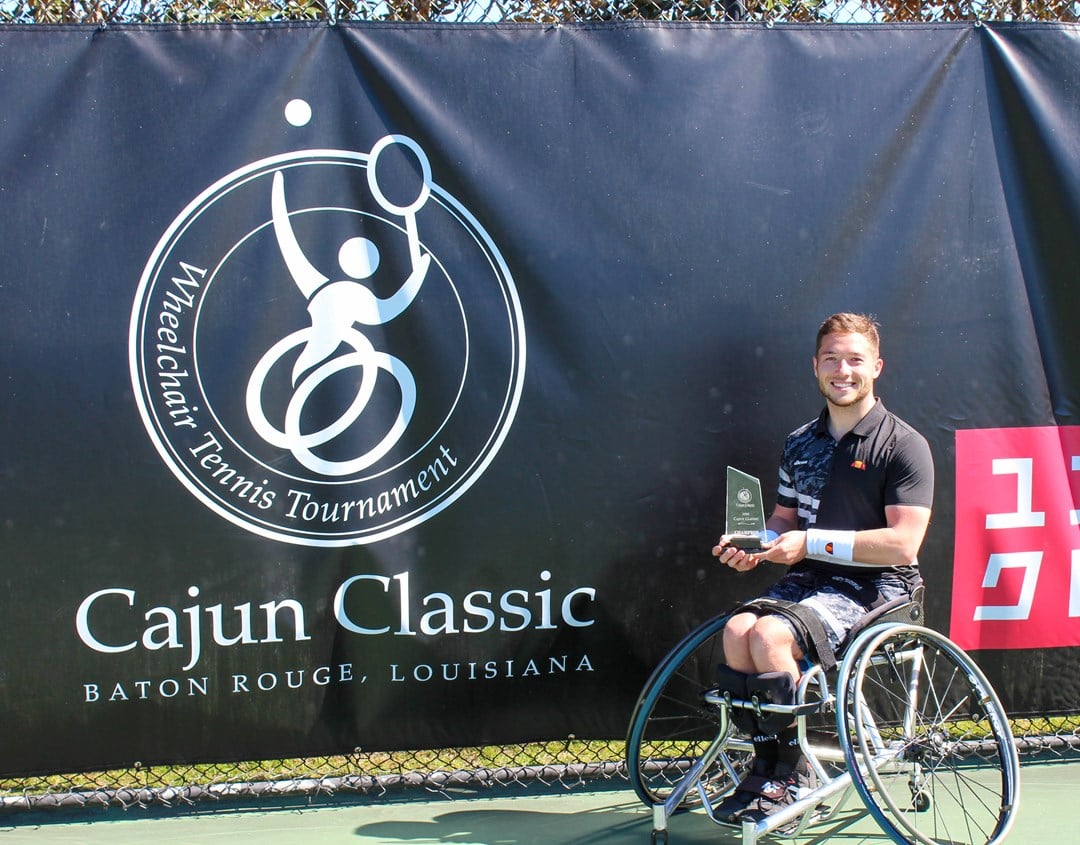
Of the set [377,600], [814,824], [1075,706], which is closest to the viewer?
[814,824]

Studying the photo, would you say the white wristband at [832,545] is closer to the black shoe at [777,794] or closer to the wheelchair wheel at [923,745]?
the wheelchair wheel at [923,745]

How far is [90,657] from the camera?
3307mm

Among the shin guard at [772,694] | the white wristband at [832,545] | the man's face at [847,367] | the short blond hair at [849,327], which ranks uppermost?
the short blond hair at [849,327]

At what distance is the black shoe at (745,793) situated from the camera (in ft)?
9.45

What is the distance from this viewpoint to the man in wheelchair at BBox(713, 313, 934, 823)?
2877 mm

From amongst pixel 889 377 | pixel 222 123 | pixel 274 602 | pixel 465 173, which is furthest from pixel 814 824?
pixel 222 123

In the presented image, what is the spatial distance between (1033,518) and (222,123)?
2.67 meters

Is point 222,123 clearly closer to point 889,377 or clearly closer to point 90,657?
point 90,657

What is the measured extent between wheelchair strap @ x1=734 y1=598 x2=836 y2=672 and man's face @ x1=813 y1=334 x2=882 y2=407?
A: 1.92ft

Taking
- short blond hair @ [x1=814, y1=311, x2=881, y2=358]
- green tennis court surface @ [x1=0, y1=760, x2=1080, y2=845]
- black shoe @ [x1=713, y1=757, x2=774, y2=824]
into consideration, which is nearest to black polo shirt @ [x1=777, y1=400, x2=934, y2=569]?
short blond hair @ [x1=814, y1=311, x2=881, y2=358]

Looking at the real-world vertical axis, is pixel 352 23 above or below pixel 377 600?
above

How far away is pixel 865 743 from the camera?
2.65m

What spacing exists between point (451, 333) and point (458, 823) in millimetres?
1389

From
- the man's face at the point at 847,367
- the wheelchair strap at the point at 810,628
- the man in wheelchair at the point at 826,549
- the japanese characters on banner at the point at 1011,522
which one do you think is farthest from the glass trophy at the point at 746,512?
the japanese characters on banner at the point at 1011,522
